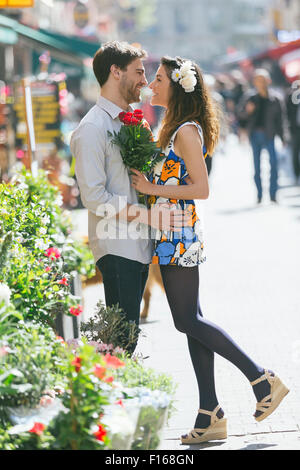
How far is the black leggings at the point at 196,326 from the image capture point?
445 centimetres

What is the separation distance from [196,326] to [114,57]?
133cm

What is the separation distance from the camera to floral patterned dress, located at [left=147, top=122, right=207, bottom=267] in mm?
4430

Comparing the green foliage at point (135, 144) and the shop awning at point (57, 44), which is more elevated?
the shop awning at point (57, 44)

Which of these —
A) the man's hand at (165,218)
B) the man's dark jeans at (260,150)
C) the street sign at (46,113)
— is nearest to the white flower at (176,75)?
the man's hand at (165,218)

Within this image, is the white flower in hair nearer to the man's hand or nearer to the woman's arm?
the woman's arm

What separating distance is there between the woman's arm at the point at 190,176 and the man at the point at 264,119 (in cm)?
1045

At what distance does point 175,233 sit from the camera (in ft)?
14.6

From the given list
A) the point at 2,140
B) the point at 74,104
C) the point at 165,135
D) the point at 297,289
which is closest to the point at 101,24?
the point at 74,104

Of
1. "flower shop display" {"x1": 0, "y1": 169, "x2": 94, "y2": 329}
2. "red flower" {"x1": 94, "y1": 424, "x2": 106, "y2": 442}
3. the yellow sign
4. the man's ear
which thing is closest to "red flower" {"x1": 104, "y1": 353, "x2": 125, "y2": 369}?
"red flower" {"x1": 94, "y1": 424, "x2": 106, "y2": 442}

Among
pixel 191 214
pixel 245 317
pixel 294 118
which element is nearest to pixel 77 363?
pixel 191 214

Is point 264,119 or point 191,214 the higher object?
point 264,119

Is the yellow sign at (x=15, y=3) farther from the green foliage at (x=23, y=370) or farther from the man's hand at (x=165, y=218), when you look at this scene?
the green foliage at (x=23, y=370)

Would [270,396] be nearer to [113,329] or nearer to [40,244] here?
[113,329]

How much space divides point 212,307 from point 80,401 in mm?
4907
